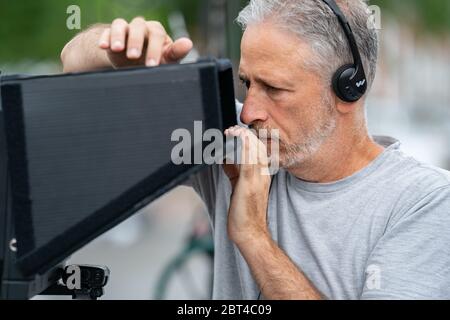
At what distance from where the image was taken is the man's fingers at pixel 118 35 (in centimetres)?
162

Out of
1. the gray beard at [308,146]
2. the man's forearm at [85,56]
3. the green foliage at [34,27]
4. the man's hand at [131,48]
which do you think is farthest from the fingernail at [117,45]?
the green foliage at [34,27]

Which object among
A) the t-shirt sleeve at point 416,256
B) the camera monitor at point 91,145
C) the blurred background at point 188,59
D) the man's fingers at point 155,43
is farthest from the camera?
the blurred background at point 188,59

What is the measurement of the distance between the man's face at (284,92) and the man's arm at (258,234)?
0.41 ft

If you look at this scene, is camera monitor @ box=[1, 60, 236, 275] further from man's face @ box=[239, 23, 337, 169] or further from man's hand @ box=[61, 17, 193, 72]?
man's face @ box=[239, 23, 337, 169]

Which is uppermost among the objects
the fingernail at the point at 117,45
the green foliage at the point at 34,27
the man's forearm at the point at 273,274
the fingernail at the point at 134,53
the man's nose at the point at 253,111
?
the green foliage at the point at 34,27

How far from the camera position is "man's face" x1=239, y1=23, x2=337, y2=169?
182cm

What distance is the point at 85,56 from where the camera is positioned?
6.28ft

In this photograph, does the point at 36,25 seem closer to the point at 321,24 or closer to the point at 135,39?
the point at 321,24

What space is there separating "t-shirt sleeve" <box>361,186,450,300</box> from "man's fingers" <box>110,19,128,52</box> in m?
0.71

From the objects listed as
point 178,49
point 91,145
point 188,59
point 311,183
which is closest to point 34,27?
point 188,59

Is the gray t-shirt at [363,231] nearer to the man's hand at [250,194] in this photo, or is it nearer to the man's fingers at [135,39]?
the man's hand at [250,194]

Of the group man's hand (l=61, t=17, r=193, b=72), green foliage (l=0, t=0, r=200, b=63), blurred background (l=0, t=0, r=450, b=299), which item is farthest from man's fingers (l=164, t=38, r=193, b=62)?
green foliage (l=0, t=0, r=200, b=63)

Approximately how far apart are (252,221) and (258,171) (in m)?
0.12

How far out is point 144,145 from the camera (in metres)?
1.29
